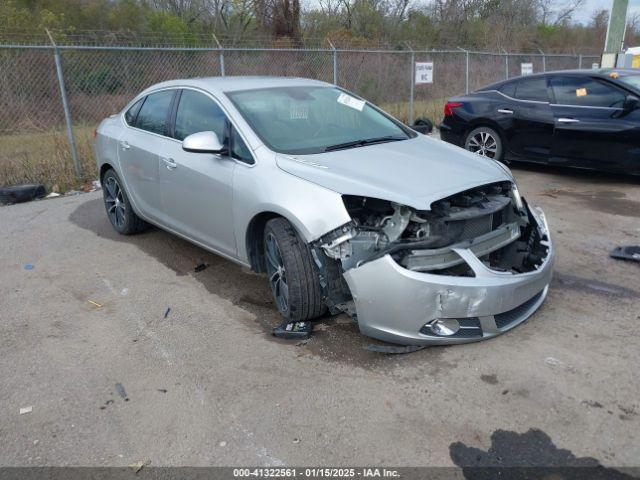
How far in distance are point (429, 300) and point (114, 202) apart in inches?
167

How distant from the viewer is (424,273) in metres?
3.15

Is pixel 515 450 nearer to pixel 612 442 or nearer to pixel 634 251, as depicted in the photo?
pixel 612 442

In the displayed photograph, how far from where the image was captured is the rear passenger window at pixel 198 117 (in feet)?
14.1

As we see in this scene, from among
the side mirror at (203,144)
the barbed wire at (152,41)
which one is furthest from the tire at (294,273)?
the barbed wire at (152,41)

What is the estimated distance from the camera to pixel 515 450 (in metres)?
2.61

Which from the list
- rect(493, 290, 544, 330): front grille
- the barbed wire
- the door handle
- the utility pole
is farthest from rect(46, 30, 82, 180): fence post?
the utility pole

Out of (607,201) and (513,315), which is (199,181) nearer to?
(513,315)

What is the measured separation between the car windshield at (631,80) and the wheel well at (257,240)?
5.90 meters

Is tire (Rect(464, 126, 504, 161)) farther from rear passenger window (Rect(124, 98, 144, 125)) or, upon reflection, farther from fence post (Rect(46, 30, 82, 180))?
fence post (Rect(46, 30, 82, 180))

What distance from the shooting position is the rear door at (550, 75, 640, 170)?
7.06 m

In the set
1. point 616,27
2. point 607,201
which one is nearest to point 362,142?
point 607,201

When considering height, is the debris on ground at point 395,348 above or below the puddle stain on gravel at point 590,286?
above

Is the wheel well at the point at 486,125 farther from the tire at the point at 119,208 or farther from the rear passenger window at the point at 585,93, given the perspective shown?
the tire at the point at 119,208

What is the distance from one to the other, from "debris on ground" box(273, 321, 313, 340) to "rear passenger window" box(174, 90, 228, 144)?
1.49 meters
